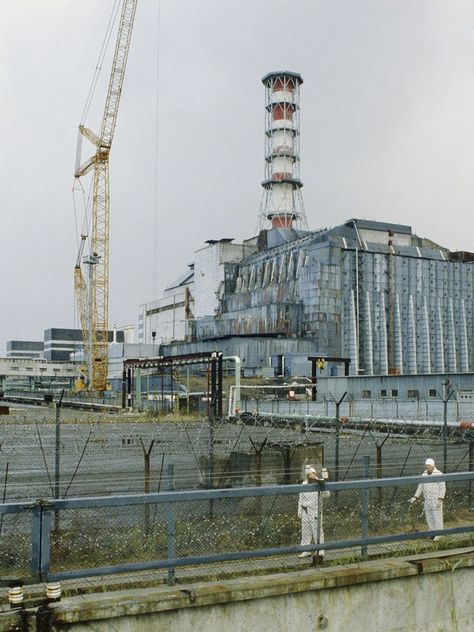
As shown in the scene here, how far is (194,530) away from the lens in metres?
11.3

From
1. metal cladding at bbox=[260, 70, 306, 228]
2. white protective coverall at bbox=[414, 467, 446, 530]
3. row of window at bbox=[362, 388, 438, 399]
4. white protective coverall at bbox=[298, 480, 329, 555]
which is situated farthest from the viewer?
metal cladding at bbox=[260, 70, 306, 228]

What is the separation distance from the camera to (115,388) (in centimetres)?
11150

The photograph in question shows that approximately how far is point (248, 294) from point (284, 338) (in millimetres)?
17559

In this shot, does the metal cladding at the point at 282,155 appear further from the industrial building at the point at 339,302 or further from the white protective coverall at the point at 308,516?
the white protective coverall at the point at 308,516

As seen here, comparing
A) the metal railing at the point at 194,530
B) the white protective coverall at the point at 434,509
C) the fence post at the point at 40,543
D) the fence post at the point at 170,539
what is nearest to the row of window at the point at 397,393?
the metal railing at the point at 194,530

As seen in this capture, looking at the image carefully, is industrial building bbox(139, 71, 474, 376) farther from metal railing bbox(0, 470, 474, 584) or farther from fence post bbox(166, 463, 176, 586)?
fence post bbox(166, 463, 176, 586)

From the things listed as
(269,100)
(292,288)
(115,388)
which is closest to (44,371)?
(115,388)

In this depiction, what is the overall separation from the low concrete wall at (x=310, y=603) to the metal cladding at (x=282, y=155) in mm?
113451

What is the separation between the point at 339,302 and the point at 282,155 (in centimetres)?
4408

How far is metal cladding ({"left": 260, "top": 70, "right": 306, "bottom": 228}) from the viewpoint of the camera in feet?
401

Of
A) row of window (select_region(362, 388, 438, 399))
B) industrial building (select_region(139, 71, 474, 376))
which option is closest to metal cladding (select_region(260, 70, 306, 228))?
industrial building (select_region(139, 71, 474, 376))

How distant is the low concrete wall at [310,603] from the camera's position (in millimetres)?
7871

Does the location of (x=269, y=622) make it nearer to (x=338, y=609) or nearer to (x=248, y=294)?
(x=338, y=609)

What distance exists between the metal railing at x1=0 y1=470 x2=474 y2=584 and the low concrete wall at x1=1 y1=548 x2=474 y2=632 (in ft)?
1.12
